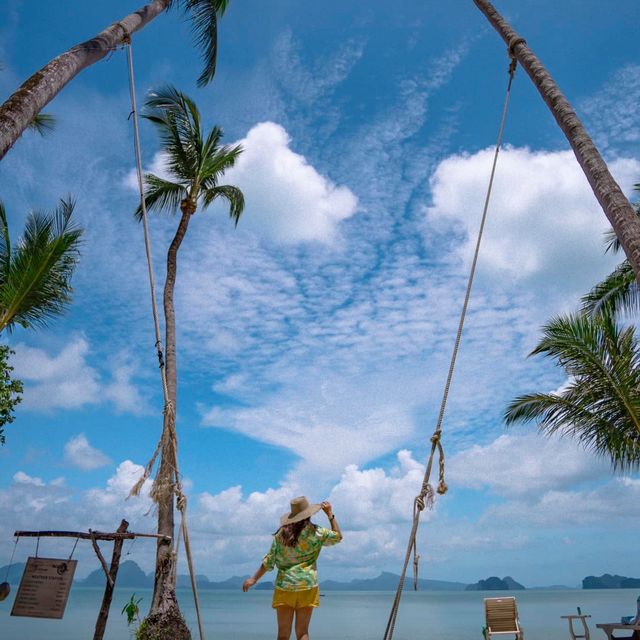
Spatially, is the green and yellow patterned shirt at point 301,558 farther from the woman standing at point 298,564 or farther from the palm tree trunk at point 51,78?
the palm tree trunk at point 51,78

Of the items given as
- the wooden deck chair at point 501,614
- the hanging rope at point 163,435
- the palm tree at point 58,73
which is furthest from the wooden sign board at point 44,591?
the wooden deck chair at point 501,614

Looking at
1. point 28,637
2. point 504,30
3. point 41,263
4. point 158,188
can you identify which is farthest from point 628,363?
point 28,637

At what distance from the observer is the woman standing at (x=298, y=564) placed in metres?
4.49

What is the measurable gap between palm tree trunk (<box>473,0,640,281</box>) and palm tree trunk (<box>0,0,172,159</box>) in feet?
12.9

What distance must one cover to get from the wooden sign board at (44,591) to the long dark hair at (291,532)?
1657mm

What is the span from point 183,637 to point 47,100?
6.54 metres

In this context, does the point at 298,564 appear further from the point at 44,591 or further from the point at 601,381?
the point at 601,381

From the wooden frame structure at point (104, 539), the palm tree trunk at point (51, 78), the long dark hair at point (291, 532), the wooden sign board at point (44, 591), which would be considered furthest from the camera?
the wooden frame structure at point (104, 539)

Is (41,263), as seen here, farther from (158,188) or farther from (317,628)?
(317,628)

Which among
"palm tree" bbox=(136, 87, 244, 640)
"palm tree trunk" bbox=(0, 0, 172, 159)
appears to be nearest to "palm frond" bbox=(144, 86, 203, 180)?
"palm tree" bbox=(136, 87, 244, 640)

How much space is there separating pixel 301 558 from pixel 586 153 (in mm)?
3773

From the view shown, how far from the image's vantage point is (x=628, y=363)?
1051cm

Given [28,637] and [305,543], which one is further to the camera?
[28,637]

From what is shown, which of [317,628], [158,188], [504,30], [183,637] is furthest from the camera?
[317,628]
